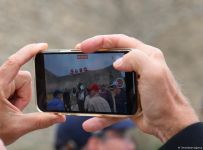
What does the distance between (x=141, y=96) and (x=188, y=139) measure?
0.55ft

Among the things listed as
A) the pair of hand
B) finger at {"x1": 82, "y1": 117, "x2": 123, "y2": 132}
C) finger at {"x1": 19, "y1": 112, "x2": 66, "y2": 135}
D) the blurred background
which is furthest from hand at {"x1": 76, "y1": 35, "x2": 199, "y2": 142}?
the blurred background

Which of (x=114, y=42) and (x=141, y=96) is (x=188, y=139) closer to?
(x=141, y=96)

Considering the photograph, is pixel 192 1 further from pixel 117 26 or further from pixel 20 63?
pixel 20 63

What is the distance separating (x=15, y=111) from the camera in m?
1.65

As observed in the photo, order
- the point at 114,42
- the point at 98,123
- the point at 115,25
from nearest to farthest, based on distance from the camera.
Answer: the point at 114,42
the point at 98,123
the point at 115,25

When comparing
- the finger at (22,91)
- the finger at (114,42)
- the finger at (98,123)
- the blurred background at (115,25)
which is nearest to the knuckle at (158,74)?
the finger at (114,42)

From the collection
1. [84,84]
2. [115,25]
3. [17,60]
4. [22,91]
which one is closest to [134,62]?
[84,84]

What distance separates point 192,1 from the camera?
7215 millimetres

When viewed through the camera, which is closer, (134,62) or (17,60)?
(134,62)

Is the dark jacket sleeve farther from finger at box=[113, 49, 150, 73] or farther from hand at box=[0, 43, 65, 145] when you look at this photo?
hand at box=[0, 43, 65, 145]

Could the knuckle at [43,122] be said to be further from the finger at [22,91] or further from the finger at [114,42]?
the finger at [114,42]

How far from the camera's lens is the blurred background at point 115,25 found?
18.9 feet

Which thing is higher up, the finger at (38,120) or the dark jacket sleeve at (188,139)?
the finger at (38,120)

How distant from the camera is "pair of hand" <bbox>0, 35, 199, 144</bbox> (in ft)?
4.62
